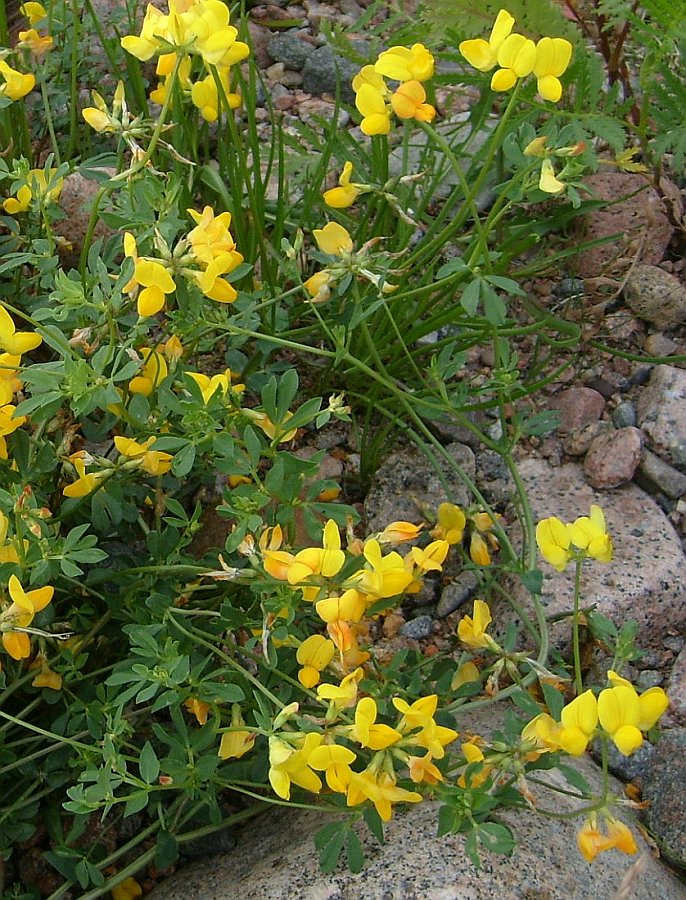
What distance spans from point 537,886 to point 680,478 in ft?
3.40

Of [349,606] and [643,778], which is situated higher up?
[349,606]

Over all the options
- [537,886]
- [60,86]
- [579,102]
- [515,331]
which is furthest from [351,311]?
[60,86]

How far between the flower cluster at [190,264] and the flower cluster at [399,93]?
0.36 metres

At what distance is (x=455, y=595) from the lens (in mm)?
2129

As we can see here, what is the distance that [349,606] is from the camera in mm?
1360

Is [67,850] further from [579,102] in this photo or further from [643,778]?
[579,102]

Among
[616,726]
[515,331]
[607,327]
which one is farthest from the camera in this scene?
[607,327]

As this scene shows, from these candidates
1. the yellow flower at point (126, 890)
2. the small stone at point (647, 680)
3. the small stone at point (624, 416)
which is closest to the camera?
the yellow flower at point (126, 890)

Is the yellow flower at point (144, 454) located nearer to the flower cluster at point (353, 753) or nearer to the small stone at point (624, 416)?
the flower cluster at point (353, 753)

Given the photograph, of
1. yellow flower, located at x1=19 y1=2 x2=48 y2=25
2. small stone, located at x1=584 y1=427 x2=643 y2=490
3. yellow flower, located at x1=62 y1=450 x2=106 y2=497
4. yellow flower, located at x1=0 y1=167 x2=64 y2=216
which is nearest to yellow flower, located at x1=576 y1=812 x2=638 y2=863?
yellow flower, located at x1=62 y1=450 x2=106 y2=497

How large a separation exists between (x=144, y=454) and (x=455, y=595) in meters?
0.81

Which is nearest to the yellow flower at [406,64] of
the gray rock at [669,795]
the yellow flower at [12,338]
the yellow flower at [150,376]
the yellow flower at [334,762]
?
the yellow flower at [150,376]

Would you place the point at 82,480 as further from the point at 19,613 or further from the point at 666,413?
the point at 666,413

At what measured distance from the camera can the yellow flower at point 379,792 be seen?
1.34 metres
